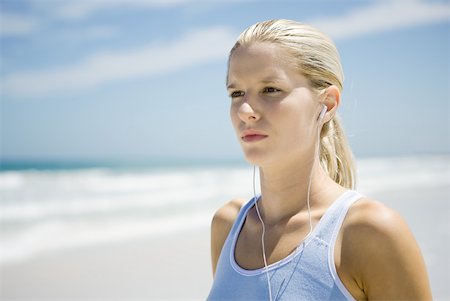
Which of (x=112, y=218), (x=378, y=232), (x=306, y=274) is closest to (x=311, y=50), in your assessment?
(x=378, y=232)

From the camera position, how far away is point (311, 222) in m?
1.78

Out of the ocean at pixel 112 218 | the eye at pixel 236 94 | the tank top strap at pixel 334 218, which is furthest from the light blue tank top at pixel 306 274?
the ocean at pixel 112 218

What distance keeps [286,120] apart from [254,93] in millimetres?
160

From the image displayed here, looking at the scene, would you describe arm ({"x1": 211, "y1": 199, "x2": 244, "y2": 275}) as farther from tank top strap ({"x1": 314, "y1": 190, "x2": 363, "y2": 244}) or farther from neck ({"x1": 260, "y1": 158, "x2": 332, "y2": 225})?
tank top strap ({"x1": 314, "y1": 190, "x2": 363, "y2": 244})

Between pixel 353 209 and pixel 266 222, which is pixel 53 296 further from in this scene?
pixel 353 209

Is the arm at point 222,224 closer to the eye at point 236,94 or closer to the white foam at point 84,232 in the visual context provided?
the eye at point 236,94

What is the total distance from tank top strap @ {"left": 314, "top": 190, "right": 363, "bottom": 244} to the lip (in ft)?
1.20

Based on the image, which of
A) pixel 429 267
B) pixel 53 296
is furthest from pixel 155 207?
pixel 429 267

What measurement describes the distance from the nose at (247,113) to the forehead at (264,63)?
11cm

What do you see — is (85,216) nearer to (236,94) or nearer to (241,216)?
(241,216)

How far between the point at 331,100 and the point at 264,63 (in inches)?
13.3

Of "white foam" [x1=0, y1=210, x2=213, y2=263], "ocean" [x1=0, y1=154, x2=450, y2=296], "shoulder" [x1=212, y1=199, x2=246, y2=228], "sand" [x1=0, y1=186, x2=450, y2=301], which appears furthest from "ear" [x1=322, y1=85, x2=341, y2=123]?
"white foam" [x1=0, y1=210, x2=213, y2=263]

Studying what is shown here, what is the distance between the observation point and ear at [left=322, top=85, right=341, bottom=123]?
1922 millimetres

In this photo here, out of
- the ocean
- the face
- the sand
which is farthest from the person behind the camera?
the ocean
